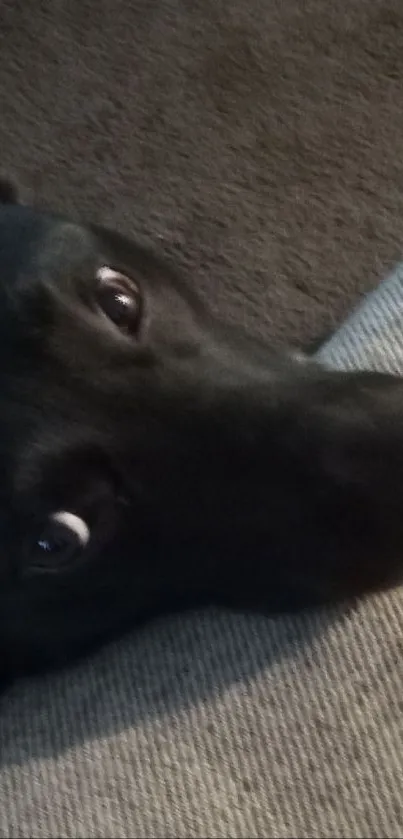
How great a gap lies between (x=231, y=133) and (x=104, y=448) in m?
1.01

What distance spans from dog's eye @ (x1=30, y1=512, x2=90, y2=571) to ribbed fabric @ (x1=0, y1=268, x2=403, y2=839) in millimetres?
145

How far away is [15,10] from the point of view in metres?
1.97

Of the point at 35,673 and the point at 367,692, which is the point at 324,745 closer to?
the point at 367,692

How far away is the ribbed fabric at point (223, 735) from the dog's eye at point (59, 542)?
0.47 feet

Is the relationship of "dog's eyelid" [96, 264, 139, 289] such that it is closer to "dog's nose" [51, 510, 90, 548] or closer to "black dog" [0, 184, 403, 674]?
"black dog" [0, 184, 403, 674]

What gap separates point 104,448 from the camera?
89 centimetres

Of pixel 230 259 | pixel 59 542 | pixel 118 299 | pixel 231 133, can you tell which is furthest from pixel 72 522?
pixel 231 133

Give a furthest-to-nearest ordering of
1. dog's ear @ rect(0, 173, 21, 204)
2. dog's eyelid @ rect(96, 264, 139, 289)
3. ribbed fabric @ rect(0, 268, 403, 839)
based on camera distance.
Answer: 1. dog's ear @ rect(0, 173, 21, 204)
2. dog's eyelid @ rect(96, 264, 139, 289)
3. ribbed fabric @ rect(0, 268, 403, 839)

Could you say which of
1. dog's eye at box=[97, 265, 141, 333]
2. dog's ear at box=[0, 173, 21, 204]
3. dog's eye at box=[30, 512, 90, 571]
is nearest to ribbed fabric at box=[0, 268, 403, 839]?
dog's eye at box=[30, 512, 90, 571]

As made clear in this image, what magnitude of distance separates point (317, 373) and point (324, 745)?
0.33 meters

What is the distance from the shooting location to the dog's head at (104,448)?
893mm

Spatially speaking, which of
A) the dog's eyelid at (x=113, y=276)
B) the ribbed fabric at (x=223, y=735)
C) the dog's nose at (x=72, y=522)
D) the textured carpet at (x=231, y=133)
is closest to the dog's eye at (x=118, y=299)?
the dog's eyelid at (x=113, y=276)

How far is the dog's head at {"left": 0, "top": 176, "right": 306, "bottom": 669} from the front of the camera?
2.93 feet

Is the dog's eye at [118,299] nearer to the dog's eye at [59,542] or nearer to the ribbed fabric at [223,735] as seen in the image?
the dog's eye at [59,542]
